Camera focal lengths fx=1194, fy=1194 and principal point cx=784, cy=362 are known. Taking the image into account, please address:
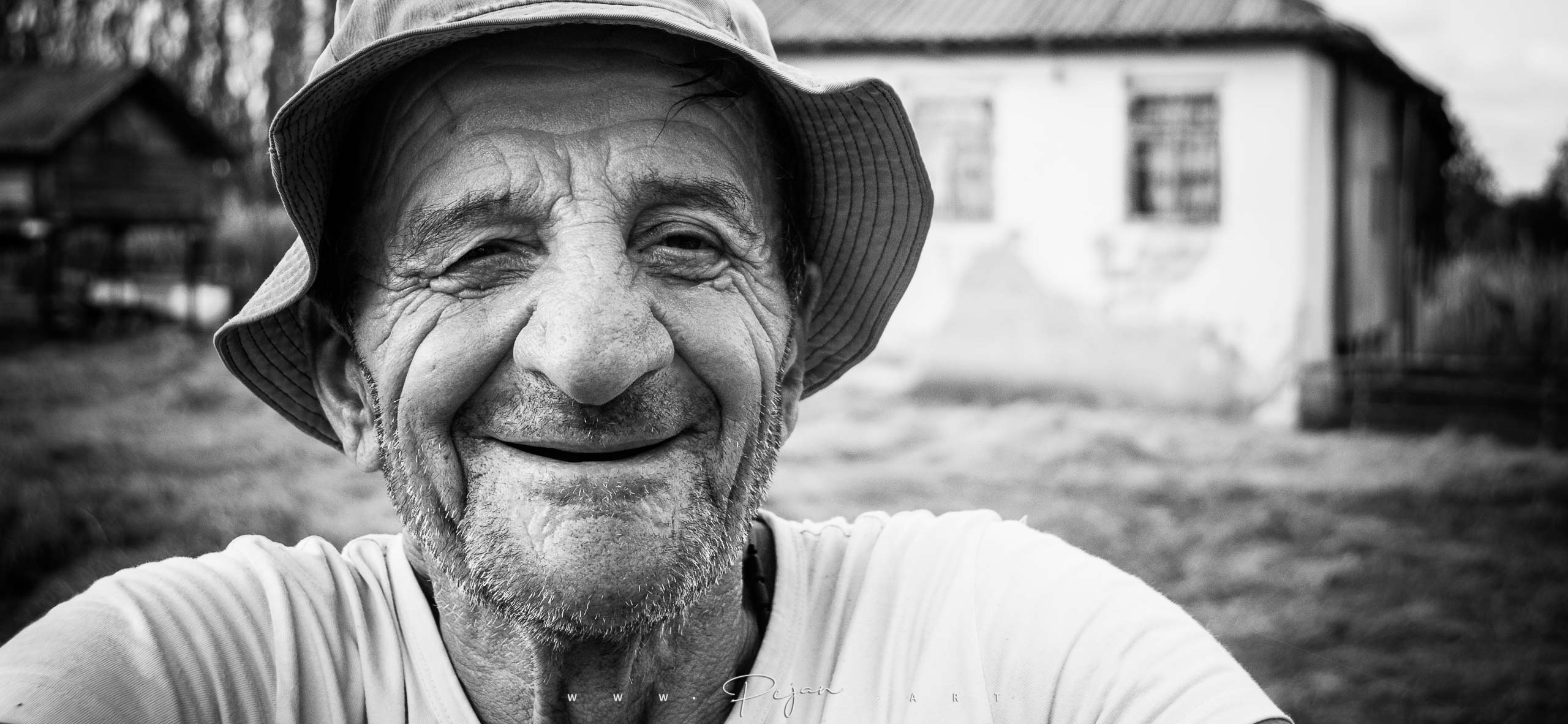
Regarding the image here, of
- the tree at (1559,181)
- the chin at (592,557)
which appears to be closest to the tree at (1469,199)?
the tree at (1559,181)

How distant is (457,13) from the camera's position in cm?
155

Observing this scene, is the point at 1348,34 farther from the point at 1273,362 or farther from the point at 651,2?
the point at 651,2

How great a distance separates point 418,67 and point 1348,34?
461 inches

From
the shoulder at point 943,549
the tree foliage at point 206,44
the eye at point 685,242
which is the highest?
the tree foliage at point 206,44

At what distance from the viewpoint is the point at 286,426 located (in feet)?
33.7

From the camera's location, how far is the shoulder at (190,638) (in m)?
1.38

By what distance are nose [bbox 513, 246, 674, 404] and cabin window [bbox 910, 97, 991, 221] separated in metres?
12.0

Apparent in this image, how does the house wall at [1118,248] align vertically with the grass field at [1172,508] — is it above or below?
above

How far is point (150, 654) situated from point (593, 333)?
0.66m

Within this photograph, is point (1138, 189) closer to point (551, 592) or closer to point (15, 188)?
point (551, 592)

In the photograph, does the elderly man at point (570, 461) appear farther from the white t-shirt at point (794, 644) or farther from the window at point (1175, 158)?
the window at point (1175, 158)

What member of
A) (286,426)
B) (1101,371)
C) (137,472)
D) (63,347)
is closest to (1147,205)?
(1101,371)

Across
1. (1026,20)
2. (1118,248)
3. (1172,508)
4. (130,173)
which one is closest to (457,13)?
(1172,508)

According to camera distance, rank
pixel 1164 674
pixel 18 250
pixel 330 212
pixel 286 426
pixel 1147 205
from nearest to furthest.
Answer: pixel 1164 674 → pixel 330 212 → pixel 286 426 → pixel 1147 205 → pixel 18 250
